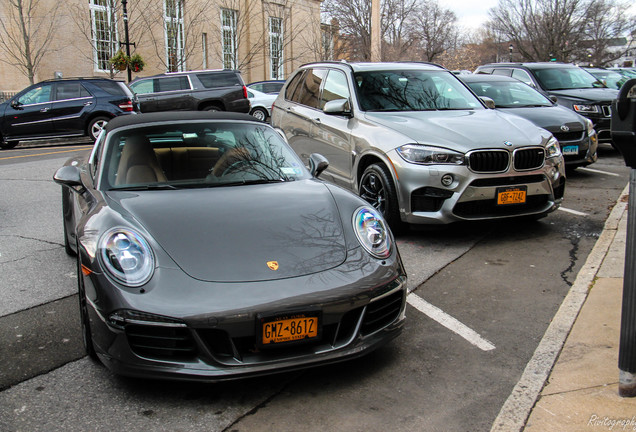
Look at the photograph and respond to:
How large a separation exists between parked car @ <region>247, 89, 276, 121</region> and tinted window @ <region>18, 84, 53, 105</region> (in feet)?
25.6

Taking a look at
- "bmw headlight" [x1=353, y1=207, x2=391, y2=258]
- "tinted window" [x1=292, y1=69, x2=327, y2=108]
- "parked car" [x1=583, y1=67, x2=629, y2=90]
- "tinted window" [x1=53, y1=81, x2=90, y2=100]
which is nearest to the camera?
"bmw headlight" [x1=353, y1=207, x2=391, y2=258]

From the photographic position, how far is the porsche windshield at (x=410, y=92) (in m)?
7.02

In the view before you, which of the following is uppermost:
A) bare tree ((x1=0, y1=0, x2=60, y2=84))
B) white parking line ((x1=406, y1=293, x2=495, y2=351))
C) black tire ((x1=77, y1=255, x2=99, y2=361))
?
bare tree ((x1=0, y1=0, x2=60, y2=84))

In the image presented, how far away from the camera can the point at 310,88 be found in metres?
8.12

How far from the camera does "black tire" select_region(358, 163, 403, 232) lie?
6.18 metres

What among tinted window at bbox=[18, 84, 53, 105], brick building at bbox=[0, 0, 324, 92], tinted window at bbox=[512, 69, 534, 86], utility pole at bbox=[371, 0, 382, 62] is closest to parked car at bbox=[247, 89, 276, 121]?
utility pole at bbox=[371, 0, 382, 62]

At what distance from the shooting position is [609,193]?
8.62 metres

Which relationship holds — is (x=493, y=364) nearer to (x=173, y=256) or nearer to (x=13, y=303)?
(x=173, y=256)

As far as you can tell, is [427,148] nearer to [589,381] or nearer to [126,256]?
[589,381]

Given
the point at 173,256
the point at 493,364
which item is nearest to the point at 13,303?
the point at 173,256

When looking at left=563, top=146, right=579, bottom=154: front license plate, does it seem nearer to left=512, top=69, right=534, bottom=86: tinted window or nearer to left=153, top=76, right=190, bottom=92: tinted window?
left=512, top=69, right=534, bottom=86: tinted window

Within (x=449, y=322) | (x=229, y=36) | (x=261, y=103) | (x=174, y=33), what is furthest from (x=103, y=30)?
(x=449, y=322)

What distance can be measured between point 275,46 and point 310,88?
33.6 meters

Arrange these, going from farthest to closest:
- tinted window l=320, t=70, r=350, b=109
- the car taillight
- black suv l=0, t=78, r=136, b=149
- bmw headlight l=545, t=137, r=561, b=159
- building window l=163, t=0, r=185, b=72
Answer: building window l=163, t=0, r=185, b=72 < the car taillight < black suv l=0, t=78, r=136, b=149 < tinted window l=320, t=70, r=350, b=109 < bmw headlight l=545, t=137, r=561, b=159
